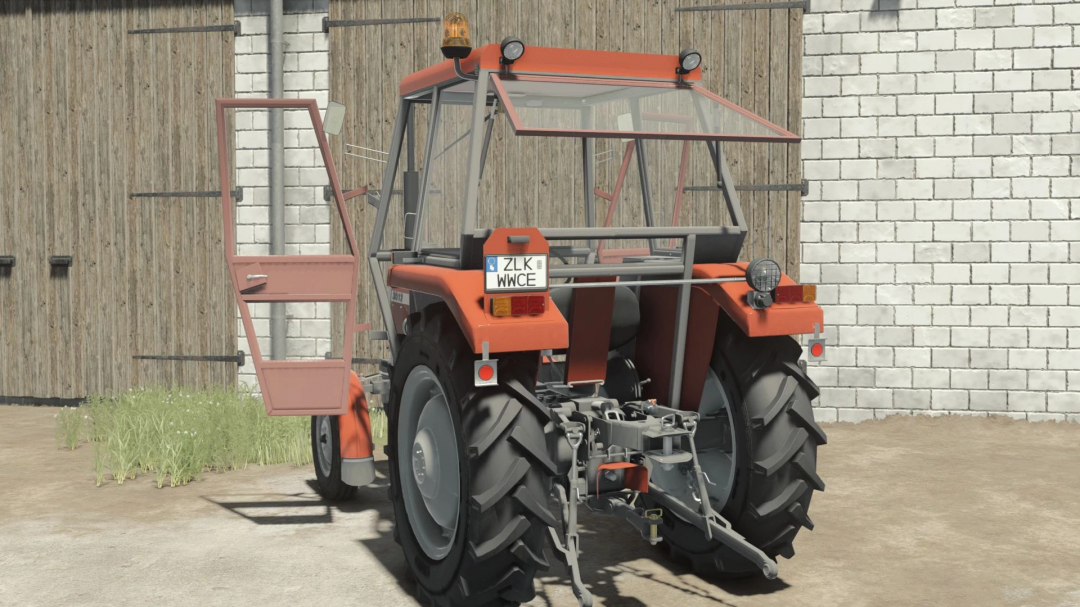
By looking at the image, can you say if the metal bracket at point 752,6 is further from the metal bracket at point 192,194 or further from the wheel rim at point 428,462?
the wheel rim at point 428,462

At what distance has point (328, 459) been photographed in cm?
633

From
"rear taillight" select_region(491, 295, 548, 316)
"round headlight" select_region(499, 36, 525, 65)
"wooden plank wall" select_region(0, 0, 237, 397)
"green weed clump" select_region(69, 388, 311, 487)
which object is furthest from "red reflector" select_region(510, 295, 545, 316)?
"wooden plank wall" select_region(0, 0, 237, 397)

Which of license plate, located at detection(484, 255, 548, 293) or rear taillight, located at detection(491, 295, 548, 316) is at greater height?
license plate, located at detection(484, 255, 548, 293)

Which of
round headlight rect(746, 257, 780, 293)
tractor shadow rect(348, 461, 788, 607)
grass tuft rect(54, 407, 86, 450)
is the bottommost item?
tractor shadow rect(348, 461, 788, 607)

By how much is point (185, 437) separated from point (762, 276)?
4325 mm

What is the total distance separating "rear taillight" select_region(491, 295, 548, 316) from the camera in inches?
155

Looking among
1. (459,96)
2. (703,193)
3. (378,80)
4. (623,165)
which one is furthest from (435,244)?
(378,80)

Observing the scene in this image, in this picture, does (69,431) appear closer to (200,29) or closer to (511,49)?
(200,29)

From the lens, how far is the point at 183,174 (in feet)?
31.1

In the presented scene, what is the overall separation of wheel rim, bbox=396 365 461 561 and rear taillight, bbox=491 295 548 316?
20.6 inches

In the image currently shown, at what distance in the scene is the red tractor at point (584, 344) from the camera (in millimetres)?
4008

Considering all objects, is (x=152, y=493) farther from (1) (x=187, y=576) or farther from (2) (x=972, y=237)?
(2) (x=972, y=237)

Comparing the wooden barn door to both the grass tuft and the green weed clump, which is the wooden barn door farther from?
the grass tuft

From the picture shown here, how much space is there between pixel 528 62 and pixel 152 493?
3.76 metres
